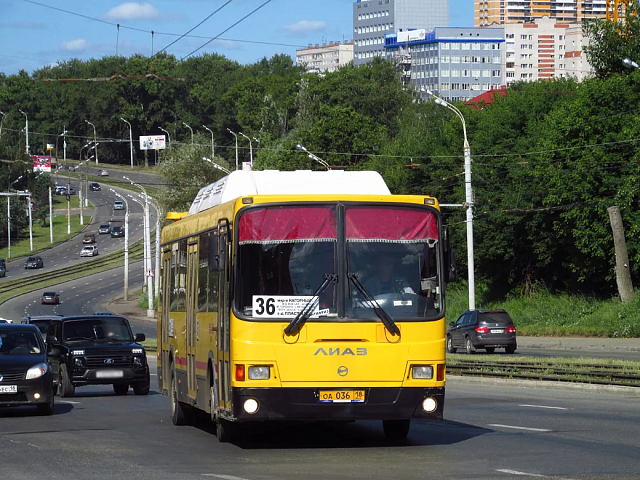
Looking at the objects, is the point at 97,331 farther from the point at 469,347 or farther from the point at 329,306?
the point at 469,347

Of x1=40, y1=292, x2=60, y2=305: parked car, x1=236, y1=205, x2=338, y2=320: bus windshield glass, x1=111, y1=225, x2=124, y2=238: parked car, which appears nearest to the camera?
x1=236, y1=205, x2=338, y2=320: bus windshield glass

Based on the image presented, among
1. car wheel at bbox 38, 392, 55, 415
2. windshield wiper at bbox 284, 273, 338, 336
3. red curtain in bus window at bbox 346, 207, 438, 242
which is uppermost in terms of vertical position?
red curtain in bus window at bbox 346, 207, 438, 242

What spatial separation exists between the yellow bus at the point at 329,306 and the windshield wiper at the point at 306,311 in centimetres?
1

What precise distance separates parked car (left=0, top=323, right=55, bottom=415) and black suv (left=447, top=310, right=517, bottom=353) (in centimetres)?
2352

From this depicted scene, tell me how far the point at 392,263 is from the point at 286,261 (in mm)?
1143

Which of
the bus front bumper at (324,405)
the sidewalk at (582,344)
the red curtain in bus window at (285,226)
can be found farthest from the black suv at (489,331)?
the red curtain in bus window at (285,226)

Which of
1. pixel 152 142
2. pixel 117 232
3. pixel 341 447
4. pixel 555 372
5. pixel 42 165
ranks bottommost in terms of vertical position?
pixel 555 372

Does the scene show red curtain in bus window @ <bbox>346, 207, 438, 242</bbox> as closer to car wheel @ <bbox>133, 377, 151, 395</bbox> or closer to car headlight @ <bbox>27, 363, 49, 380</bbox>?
car headlight @ <bbox>27, 363, 49, 380</bbox>

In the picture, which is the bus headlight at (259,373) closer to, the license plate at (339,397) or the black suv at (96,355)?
the license plate at (339,397)

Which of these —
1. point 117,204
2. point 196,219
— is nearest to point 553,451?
point 196,219

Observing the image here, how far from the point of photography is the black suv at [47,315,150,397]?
24.1 meters

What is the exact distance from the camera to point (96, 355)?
24281 millimetres

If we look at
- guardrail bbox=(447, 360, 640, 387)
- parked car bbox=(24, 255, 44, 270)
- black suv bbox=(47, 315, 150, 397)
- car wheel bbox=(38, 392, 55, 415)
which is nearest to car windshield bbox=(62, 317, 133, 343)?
black suv bbox=(47, 315, 150, 397)

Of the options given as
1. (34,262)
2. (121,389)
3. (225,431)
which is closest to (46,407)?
(225,431)
